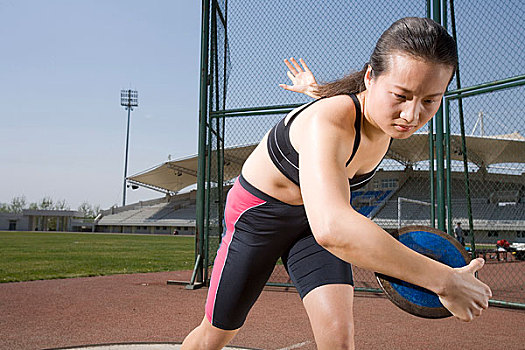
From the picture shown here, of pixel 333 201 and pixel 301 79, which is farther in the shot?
pixel 301 79

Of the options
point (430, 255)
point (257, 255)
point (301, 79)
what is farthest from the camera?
point (301, 79)

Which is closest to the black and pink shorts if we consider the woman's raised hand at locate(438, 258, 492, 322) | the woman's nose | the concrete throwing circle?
the woman's nose

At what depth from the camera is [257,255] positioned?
2100 millimetres

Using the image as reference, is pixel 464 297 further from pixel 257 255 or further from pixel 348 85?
pixel 257 255

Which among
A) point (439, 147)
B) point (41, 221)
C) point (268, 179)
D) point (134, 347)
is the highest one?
point (439, 147)

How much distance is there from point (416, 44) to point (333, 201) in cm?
47

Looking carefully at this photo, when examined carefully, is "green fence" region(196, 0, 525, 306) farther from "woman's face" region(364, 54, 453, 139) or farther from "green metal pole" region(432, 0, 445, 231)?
"woman's face" region(364, 54, 453, 139)

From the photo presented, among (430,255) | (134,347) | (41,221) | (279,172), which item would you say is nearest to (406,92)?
(430,255)

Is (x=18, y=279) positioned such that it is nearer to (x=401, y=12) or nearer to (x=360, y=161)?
(x=401, y=12)

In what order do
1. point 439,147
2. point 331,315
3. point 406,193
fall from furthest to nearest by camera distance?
point 406,193 → point 439,147 → point 331,315

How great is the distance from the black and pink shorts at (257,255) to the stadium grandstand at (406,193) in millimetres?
6062

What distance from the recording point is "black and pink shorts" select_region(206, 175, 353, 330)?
6.63 ft

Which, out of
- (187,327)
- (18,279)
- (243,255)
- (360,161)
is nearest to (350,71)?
(360,161)

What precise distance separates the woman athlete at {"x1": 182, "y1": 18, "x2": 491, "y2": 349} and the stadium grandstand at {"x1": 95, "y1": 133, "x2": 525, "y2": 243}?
6.09m
